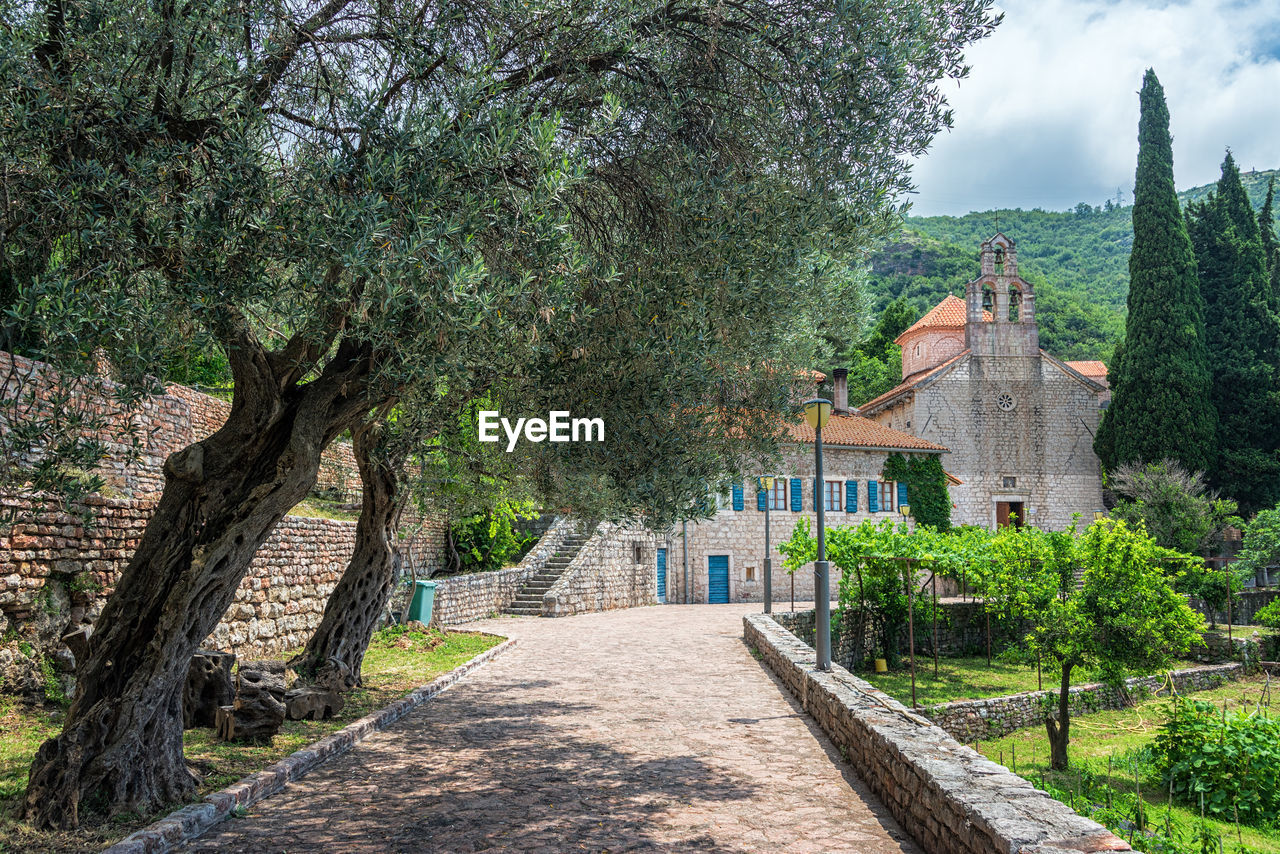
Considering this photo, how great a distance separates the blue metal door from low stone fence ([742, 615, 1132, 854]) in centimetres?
2287

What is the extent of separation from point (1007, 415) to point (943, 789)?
38.7 m

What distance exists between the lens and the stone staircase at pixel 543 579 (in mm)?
24906

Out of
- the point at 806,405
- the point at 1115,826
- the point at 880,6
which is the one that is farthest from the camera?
the point at 806,405

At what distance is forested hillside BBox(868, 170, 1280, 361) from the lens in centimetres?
6594

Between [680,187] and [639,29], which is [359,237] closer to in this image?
[680,187]

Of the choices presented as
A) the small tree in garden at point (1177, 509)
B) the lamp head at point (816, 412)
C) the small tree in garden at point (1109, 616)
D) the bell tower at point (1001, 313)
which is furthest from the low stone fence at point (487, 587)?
the bell tower at point (1001, 313)

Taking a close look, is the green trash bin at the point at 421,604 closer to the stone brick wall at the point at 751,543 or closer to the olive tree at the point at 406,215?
the olive tree at the point at 406,215

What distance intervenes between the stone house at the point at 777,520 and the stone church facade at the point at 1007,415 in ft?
19.9

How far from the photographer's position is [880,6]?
6.82 m

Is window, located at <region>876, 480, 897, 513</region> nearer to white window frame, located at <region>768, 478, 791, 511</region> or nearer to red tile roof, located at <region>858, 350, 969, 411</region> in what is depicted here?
white window frame, located at <region>768, 478, 791, 511</region>

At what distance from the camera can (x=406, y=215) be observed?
5.55m

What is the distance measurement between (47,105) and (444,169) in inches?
98.7

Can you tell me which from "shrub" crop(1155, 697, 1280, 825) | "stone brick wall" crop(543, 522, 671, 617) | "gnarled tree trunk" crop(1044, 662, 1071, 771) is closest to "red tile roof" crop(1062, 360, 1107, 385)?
"stone brick wall" crop(543, 522, 671, 617)

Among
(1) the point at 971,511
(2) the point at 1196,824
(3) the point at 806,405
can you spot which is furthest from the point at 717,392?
(1) the point at 971,511
